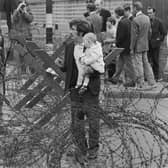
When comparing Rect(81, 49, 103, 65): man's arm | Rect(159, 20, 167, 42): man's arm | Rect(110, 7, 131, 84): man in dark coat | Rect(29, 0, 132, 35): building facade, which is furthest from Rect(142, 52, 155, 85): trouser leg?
Rect(81, 49, 103, 65): man's arm

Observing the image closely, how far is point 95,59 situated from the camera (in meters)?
6.14

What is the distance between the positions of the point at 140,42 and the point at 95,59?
19.2 feet

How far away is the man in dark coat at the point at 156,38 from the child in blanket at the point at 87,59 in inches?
274

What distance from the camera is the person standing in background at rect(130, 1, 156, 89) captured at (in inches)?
460

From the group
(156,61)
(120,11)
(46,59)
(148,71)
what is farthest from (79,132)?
(156,61)

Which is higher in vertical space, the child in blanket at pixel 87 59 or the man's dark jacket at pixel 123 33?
the man's dark jacket at pixel 123 33

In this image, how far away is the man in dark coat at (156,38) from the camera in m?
13.0

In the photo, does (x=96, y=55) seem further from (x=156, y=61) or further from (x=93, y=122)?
(x=156, y=61)

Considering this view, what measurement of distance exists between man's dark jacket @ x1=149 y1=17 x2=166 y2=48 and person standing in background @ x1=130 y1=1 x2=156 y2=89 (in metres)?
0.90

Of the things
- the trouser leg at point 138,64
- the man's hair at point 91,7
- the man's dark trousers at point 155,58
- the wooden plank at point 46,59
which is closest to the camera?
the wooden plank at point 46,59

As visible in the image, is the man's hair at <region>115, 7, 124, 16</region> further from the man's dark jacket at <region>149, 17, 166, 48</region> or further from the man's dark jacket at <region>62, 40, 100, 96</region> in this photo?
the man's dark jacket at <region>62, 40, 100, 96</region>

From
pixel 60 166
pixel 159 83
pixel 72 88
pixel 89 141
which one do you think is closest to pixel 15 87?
pixel 72 88

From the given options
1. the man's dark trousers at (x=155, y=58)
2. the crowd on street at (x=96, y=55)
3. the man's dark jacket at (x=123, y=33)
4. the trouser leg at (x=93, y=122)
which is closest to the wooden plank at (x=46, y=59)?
the crowd on street at (x=96, y=55)

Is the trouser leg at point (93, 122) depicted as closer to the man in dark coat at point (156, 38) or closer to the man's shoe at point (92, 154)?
the man's shoe at point (92, 154)
